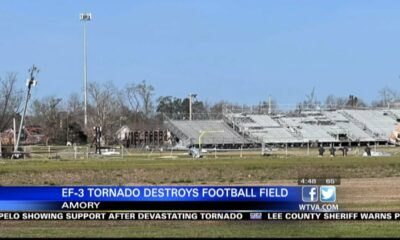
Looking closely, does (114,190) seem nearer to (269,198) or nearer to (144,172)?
(269,198)

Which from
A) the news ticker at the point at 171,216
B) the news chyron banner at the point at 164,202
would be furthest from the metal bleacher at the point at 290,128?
the news chyron banner at the point at 164,202

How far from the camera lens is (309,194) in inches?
508

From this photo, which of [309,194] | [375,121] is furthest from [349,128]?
[309,194]

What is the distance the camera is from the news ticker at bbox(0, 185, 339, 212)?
12.6m

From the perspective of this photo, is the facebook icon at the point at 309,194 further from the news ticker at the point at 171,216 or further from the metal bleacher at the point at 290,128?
the metal bleacher at the point at 290,128

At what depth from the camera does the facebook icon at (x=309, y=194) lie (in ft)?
42.3

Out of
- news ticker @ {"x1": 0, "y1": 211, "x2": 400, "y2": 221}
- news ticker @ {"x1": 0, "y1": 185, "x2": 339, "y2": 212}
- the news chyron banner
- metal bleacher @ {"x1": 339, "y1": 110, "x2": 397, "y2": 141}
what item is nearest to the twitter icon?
the news chyron banner

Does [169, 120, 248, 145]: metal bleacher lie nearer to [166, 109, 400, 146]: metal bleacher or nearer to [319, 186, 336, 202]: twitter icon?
[166, 109, 400, 146]: metal bleacher

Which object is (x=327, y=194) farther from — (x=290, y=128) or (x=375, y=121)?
(x=375, y=121)

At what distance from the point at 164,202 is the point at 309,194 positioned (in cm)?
259

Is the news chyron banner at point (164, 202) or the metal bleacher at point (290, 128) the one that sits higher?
the metal bleacher at point (290, 128)

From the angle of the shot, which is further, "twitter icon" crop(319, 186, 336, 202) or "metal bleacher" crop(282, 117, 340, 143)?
"metal bleacher" crop(282, 117, 340, 143)

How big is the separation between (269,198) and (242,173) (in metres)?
27.1

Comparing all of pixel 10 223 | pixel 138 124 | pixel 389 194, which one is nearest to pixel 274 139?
pixel 138 124
